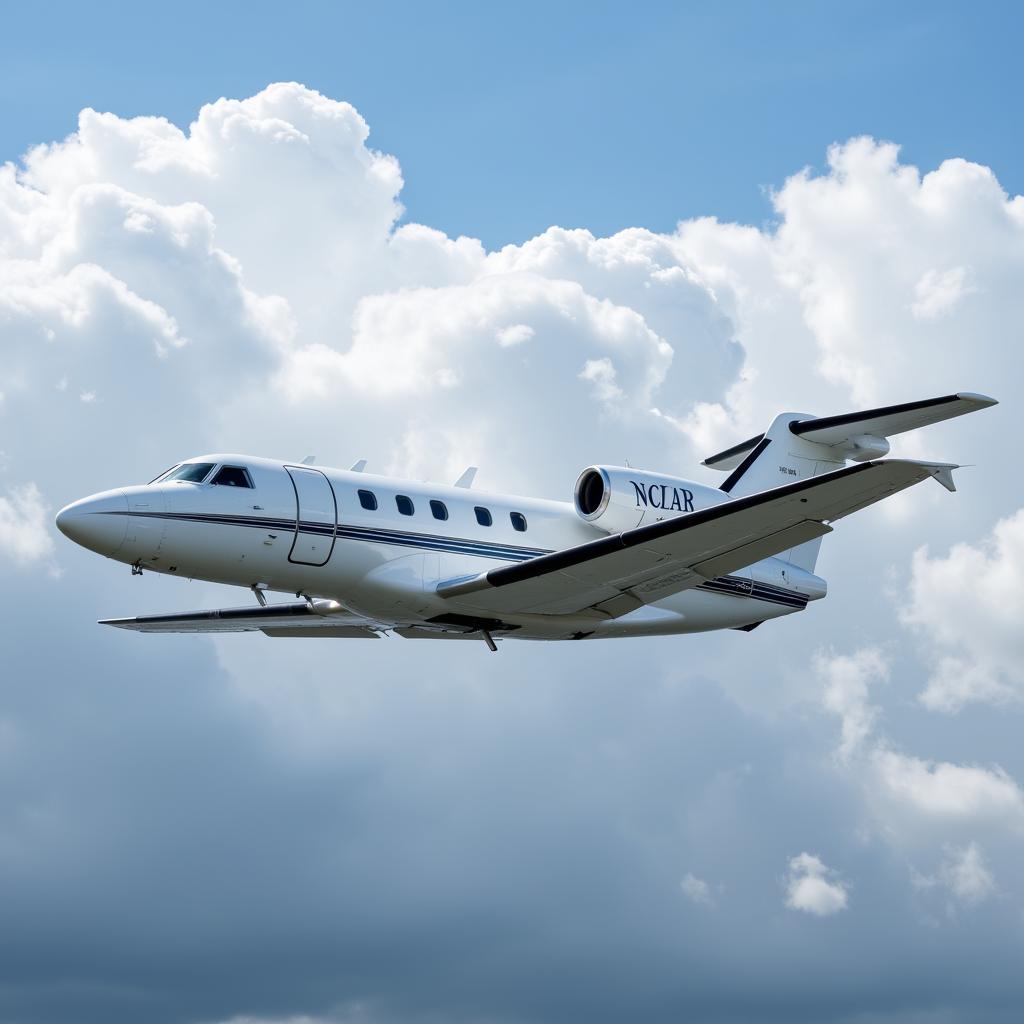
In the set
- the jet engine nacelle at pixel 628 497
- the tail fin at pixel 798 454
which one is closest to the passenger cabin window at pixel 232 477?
the jet engine nacelle at pixel 628 497

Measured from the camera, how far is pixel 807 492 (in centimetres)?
2423

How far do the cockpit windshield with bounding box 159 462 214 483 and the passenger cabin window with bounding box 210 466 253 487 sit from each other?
0.63 feet

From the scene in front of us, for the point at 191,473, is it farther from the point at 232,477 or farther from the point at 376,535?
the point at 376,535

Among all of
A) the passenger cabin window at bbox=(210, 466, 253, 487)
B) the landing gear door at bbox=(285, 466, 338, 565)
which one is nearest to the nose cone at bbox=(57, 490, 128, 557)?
the passenger cabin window at bbox=(210, 466, 253, 487)

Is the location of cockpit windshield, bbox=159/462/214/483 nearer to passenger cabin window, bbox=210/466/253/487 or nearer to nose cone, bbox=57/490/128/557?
passenger cabin window, bbox=210/466/253/487

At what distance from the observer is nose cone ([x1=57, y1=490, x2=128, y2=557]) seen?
25938 mm

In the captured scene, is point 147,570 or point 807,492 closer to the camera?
point 807,492

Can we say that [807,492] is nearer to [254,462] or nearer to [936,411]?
[936,411]

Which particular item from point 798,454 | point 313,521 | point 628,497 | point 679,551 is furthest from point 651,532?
point 798,454

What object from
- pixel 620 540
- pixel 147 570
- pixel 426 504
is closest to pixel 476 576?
pixel 426 504

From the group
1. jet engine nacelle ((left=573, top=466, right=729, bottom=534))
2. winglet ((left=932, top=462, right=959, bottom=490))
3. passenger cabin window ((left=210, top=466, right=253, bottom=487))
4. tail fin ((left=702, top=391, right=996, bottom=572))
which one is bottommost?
winglet ((left=932, top=462, right=959, bottom=490))

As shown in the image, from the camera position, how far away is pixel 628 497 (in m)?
30.1

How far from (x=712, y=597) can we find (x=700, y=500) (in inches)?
84.3

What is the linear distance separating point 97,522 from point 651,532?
9.13 meters
